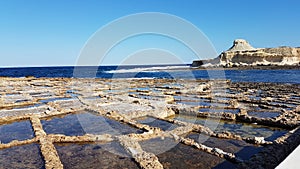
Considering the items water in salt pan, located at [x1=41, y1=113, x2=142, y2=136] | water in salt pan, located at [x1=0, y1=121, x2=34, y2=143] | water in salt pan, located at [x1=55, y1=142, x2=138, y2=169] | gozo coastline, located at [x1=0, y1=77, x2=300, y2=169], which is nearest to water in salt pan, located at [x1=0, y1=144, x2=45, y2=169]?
gozo coastline, located at [x1=0, y1=77, x2=300, y2=169]

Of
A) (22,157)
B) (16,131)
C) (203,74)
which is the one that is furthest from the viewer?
(203,74)

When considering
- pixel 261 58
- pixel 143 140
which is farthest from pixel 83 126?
pixel 261 58

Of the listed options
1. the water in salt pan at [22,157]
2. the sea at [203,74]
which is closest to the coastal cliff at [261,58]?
the sea at [203,74]

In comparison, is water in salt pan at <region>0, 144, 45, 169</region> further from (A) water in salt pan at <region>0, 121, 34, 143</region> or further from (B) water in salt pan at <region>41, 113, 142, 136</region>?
(B) water in salt pan at <region>41, 113, 142, 136</region>

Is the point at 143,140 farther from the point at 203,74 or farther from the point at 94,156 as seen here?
the point at 203,74

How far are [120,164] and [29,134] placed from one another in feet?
13.2

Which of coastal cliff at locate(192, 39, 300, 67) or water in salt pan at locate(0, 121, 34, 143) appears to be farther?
coastal cliff at locate(192, 39, 300, 67)

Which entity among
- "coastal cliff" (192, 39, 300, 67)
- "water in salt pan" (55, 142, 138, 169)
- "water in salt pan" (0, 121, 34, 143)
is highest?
"coastal cliff" (192, 39, 300, 67)

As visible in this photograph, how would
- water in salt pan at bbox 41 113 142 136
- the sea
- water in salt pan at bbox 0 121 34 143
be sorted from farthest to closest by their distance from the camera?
the sea, water in salt pan at bbox 41 113 142 136, water in salt pan at bbox 0 121 34 143

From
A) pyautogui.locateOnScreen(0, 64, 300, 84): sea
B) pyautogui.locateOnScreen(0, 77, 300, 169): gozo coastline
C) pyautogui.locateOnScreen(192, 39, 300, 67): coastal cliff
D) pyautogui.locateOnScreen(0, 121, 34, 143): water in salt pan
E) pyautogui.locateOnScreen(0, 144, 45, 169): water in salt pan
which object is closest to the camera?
pyautogui.locateOnScreen(0, 144, 45, 169): water in salt pan

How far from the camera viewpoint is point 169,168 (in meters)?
5.43

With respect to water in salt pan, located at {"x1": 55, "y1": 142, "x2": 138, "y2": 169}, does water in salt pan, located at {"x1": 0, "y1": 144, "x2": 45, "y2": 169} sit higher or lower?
lower

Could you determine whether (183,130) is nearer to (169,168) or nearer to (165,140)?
(165,140)

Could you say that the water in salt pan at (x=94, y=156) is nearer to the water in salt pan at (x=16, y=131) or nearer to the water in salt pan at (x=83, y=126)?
the water in salt pan at (x=83, y=126)
